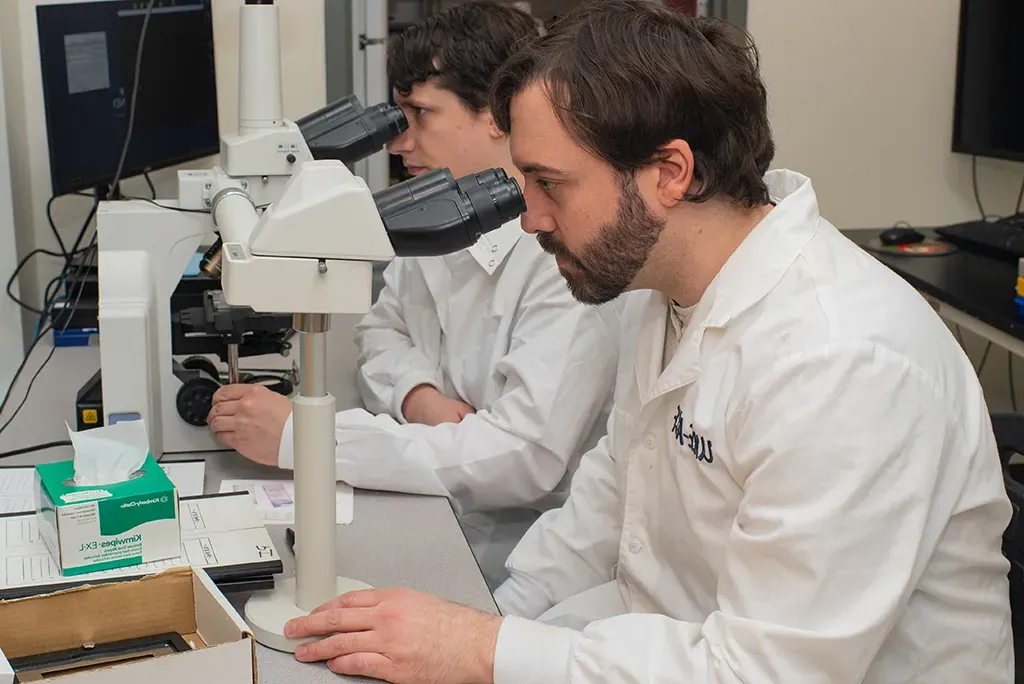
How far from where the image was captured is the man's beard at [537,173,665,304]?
119 centimetres

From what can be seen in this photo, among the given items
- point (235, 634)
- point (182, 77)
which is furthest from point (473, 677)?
point (182, 77)

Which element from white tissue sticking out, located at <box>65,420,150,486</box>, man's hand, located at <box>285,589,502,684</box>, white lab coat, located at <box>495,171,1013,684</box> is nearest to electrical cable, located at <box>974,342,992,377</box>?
white lab coat, located at <box>495,171,1013,684</box>

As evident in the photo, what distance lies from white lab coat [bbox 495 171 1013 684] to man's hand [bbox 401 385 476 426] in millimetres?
495

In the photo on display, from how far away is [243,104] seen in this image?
5.09ft

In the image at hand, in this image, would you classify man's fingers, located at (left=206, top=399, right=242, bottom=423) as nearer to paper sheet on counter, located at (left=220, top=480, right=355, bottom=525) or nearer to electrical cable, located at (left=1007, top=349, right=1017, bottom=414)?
paper sheet on counter, located at (left=220, top=480, right=355, bottom=525)

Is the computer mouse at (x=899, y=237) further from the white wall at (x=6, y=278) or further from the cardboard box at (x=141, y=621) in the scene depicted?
the cardboard box at (x=141, y=621)

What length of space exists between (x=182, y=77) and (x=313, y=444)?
1.74m

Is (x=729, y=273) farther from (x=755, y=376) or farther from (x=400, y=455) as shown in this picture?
(x=400, y=455)

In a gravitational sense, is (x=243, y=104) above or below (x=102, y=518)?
above

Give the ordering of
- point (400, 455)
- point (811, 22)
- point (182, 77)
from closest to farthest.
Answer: point (400, 455) → point (182, 77) → point (811, 22)

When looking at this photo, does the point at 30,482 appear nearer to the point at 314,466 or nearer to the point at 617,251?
the point at 314,466

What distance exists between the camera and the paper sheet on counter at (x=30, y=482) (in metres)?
1.37

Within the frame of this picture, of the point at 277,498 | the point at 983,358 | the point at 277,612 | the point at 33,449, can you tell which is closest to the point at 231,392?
the point at 277,498

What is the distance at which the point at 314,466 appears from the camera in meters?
1.08
